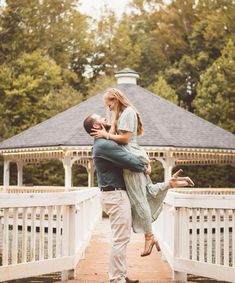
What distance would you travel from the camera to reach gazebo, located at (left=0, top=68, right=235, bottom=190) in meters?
20.7

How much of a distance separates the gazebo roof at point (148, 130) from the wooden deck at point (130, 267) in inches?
394

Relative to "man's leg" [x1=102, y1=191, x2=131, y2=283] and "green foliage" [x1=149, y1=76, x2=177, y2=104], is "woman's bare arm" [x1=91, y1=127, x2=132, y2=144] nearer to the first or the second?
"man's leg" [x1=102, y1=191, x2=131, y2=283]

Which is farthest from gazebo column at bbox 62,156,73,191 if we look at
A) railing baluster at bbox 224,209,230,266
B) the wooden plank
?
railing baluster at bbox 224,209,230,266

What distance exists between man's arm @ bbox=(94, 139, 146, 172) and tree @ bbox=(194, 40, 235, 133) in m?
25.7

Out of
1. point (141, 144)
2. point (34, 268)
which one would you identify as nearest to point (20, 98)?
point (141, 144)

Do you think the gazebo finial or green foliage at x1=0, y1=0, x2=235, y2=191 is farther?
green foliage at x1=0, y1=0, x2=235, y2=191

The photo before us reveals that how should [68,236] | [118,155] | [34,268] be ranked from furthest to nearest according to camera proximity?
[68,236] < [34,268] < [118,155]

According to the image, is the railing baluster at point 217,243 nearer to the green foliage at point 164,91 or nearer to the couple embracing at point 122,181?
the couple embracing at point 122,181

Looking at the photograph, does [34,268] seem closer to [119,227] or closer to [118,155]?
[119,227]

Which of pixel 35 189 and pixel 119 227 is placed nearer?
pixel 119 227

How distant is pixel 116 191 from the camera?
18.4 ft

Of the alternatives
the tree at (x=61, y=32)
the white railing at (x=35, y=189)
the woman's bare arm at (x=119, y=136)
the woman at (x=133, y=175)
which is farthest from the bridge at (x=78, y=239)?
the tree at (x=61, y=32)

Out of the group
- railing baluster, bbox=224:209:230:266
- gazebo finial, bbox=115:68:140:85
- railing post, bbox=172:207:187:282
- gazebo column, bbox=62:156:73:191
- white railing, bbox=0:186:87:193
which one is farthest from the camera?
gazebo finial, bbox=115:68:140:85

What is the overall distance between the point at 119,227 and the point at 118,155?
647mm
